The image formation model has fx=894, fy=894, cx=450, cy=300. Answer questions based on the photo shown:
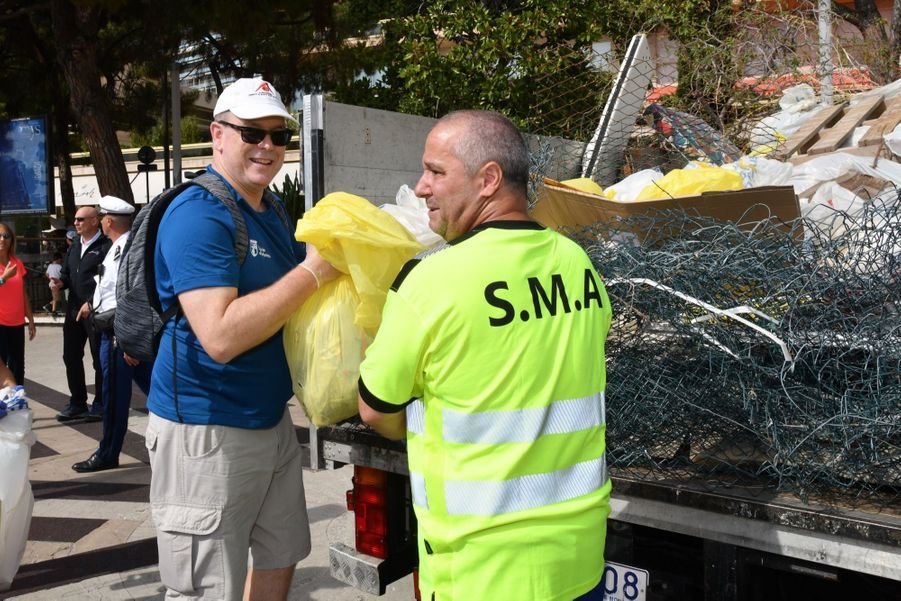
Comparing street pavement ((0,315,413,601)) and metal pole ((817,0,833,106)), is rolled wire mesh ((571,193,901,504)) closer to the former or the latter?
street pavement ((0,315,413,601))

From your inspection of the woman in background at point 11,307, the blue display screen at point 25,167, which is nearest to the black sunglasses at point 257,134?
the woman in background at point 11,307

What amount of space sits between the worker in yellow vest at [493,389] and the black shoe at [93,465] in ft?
15.7

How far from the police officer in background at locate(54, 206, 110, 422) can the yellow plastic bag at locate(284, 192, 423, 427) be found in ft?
14.9

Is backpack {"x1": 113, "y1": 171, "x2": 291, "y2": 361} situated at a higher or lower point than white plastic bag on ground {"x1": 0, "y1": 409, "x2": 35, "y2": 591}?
higher

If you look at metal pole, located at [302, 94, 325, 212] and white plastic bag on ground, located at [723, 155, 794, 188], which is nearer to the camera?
metal pole, located at [302, 94, 325, 212]

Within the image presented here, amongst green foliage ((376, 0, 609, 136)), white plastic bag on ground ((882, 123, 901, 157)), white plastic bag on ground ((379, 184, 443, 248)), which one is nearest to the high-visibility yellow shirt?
white plastic bag on ground ((379, 184, 443, 248))

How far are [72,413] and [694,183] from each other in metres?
6.29

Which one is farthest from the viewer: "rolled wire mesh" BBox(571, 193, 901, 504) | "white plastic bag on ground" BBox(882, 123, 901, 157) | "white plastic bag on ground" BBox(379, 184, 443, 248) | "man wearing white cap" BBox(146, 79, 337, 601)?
"white plastic bag on ground" BBox(882, 123, 901, 157)

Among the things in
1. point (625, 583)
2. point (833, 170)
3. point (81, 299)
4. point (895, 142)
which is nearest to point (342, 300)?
point (625, 583)

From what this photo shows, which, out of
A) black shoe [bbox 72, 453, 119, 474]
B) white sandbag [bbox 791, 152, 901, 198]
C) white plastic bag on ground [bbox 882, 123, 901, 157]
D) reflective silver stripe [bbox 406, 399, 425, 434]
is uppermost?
white plastic bag on ground [bbox 882, 123, 901, 157]

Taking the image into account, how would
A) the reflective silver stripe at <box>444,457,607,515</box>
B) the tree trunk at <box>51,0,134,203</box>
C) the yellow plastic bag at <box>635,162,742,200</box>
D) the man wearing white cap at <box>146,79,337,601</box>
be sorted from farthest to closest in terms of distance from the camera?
the tree trunk at <box>51,0,134,203</box>
the yellow plastic bag at <box>635,162,742,200</box>
the man wearing white cap at <box>146,79,337,601</box>
the reflective silver stripe at <box>444,457,607,515</box>

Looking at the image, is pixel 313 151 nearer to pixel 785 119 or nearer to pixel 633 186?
pixel 633 186

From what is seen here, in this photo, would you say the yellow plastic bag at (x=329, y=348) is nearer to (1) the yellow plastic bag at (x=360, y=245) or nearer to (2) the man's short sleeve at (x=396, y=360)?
(1) the yellow plastic bag at (x=360, y=245)

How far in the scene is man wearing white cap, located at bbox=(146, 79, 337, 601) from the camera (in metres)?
2.20
